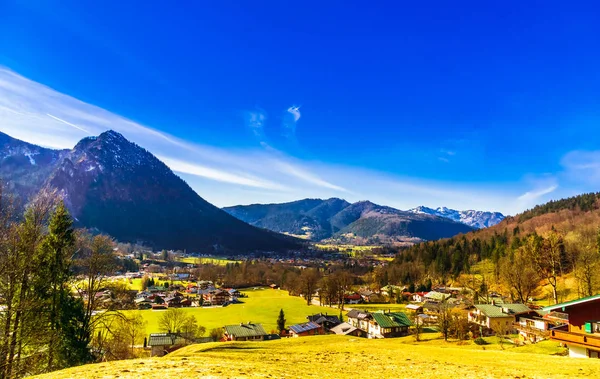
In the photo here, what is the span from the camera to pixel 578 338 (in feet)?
64.4

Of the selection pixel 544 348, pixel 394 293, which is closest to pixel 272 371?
pixel 544 348

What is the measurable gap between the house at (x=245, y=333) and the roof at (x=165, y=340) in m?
8.44

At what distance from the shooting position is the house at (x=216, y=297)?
122m

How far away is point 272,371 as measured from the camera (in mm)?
15469

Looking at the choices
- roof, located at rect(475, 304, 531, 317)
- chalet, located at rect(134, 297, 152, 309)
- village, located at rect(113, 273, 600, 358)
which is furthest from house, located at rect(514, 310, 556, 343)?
chalet, located at rect(134, 297, 152, 309)

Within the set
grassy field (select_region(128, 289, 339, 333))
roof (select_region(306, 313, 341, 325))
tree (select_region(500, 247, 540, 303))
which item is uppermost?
tree (select_region(500, 247, 540, 303))

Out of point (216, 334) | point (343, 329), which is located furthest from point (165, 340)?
point (343, 329)

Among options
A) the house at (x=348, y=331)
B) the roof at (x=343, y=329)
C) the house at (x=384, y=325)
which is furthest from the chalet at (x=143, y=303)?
the house at (x=384, y=325)

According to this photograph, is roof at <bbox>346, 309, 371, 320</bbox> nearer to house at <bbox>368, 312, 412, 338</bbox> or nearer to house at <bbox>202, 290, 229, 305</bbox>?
house at <bbox>368, 312, 412, 338</bbox>

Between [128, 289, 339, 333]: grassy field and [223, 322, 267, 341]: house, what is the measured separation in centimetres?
1048

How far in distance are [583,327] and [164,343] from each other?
59.0m

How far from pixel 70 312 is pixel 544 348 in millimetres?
41441

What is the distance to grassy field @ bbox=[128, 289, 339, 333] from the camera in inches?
3268

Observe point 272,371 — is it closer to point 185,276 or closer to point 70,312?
point 70,312
